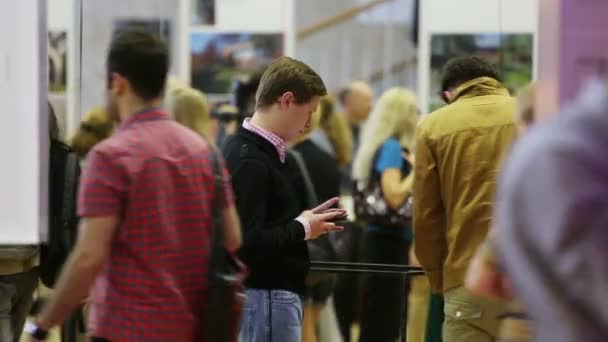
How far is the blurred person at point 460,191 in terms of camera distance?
4.24m

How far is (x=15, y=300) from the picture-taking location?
4578 millimetres

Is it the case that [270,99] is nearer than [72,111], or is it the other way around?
[270,99]

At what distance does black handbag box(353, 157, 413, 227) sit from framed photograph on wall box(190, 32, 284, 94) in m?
2.22

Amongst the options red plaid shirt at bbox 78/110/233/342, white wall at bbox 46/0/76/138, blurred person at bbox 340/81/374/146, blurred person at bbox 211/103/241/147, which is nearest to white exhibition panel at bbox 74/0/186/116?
white wall at bbox 46/0/76/138

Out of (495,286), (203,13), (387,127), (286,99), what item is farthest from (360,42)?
(495,286)

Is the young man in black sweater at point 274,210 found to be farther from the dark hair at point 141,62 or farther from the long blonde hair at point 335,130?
the long blonde hair at point 335,130

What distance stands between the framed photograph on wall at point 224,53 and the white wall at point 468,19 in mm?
1168

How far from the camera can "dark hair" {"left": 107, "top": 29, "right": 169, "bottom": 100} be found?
304 cm

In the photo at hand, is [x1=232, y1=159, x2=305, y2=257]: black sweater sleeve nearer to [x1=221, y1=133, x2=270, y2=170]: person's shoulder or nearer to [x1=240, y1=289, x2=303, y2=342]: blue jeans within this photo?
[x1=221, y1=133, x2=270, y2=170]: person's shoulder

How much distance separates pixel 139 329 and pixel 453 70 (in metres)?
1.96

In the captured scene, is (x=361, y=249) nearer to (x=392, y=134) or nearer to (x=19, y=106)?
(x=392, y=134)

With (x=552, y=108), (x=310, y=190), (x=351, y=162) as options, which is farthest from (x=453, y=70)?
(x=351, y=162)

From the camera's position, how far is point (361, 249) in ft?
22.0

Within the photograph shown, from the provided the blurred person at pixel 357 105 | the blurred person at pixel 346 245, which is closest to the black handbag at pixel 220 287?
the blurred person at pixel 346 245
